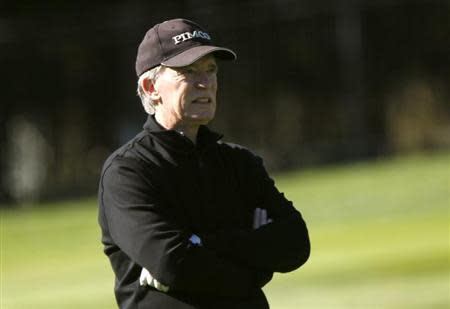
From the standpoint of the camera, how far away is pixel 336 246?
1570cm

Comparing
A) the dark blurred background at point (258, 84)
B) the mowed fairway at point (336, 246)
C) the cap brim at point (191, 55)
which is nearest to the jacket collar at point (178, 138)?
the cap brim at point (191, 55)

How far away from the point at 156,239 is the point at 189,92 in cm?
54

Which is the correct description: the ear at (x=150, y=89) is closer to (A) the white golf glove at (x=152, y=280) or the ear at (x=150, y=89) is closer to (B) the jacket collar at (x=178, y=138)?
(B) the jacket collar at (x=178, y=138)

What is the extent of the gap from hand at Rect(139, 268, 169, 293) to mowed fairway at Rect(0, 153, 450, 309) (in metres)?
6.05

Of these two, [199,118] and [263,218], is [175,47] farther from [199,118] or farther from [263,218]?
[263,218]

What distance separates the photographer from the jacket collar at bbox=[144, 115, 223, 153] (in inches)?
188

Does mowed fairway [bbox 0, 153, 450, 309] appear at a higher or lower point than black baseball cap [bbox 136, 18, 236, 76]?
lower

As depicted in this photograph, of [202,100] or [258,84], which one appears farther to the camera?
[258,84]

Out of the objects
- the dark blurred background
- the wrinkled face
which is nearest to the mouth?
the wrinkled face

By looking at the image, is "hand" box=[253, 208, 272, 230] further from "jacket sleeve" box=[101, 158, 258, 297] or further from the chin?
the chin

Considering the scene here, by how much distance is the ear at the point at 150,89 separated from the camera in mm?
4906

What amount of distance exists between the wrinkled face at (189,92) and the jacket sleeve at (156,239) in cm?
27

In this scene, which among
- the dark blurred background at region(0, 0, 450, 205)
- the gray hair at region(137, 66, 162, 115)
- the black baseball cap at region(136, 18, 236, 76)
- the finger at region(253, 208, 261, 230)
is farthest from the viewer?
the dark blurred background at region(0, 0, 450, 205)

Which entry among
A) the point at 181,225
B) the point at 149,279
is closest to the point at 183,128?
the point at 181,225
